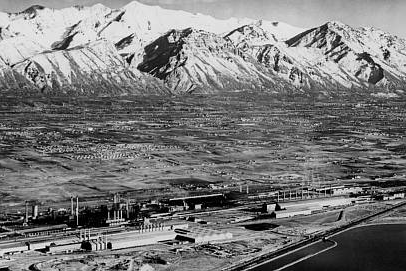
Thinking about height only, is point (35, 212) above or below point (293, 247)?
above

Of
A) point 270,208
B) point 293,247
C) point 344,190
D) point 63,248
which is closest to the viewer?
point 63,248

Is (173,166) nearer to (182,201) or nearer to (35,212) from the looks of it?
(182,201)

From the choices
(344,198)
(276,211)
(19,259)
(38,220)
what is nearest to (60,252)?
(19,259)

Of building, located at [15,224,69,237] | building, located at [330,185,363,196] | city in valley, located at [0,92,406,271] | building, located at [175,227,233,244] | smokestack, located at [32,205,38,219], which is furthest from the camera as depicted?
building, located at [330,185,363,196]

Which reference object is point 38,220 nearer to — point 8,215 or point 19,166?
point 8,215

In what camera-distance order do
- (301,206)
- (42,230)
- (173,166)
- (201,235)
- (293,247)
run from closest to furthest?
(293,247)
(201,235)
(42,230)
(301,206)
(173,166)

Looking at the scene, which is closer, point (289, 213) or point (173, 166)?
point (289, 213)

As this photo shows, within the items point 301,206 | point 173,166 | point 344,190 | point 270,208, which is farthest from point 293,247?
point 173,166

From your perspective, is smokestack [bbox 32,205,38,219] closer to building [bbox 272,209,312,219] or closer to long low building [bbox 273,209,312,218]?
building [bbox 272,209,312,219]

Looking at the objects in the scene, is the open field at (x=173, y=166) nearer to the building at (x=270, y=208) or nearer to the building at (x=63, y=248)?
the building at (x=270, y=208)

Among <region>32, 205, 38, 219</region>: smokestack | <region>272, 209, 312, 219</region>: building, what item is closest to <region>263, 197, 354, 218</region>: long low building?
<region>272, 209, 312, 219</region>: building

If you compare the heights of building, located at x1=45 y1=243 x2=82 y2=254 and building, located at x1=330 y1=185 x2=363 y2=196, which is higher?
building, located at x1=330 y1=185 x2=363 y2=196
